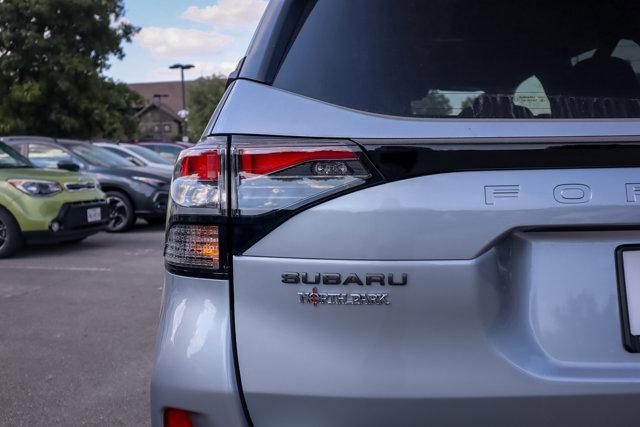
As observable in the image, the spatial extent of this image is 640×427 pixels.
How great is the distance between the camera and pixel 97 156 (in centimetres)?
1174

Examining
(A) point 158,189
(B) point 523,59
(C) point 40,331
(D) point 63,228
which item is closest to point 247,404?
(B) point 523,59

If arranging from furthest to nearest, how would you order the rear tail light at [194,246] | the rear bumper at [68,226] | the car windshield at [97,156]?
the car windshield at [97,156]
the rear bumper at [68,226]
the rear tail light at [194,246]

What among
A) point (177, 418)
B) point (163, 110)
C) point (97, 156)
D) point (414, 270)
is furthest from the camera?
point (163, 110)

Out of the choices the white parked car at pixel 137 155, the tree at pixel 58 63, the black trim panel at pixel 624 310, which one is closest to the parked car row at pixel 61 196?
the white parked car at pixel 137 155

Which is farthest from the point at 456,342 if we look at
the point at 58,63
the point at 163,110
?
the point at 163,110

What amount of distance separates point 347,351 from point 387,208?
0.37 meters

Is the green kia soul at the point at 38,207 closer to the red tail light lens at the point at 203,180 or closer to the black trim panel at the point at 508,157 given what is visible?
the red tail light lens at the point at 203,180

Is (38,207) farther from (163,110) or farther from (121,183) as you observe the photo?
(163,110)

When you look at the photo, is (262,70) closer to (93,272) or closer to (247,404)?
→ (247,404)

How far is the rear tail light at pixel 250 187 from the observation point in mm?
1685

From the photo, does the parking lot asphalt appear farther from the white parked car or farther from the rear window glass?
the white parked car

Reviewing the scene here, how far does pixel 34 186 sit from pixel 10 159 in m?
0.87

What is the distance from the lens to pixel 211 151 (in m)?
1.78

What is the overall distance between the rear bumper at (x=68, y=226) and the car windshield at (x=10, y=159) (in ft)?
3.30
